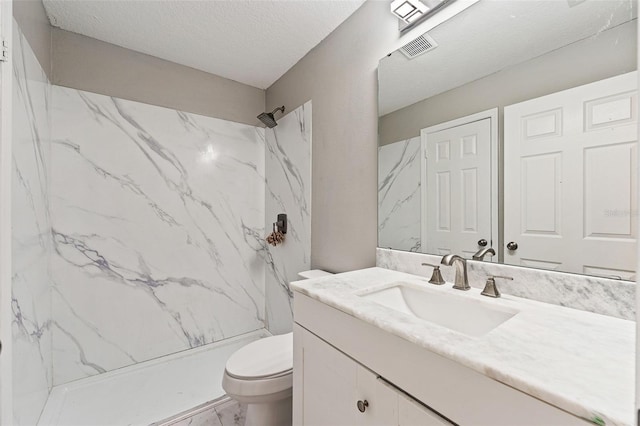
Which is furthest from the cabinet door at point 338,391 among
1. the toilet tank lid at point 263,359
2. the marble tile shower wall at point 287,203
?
the marble tile shower wall at point 287,203

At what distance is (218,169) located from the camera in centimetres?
236

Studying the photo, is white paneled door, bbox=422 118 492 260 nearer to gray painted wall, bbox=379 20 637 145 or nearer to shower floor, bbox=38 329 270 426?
gray painted wall, bbox=379 20 637 145

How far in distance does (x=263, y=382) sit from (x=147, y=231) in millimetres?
1443

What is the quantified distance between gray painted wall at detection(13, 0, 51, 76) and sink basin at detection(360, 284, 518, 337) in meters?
1.90

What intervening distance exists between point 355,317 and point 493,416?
1.24 feet

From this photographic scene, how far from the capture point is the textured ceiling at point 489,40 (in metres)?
0.85

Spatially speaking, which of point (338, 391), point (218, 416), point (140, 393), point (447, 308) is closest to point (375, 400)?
point (338, 391)

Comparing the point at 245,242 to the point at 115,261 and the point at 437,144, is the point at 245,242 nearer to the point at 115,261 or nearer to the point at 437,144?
the point at 115,261

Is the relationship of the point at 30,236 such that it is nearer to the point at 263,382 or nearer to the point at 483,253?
the point at 263,382

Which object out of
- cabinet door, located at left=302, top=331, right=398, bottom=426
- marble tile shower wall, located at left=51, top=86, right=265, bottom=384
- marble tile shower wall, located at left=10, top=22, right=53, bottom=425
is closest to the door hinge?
marble tile shower wall, located at left=10, top=22, right=53, bottom=425

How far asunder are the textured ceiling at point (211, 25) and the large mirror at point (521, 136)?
693mm

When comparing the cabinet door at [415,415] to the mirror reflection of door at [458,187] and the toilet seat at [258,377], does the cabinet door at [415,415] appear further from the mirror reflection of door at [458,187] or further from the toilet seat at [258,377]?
the toilet seat at [258,377]

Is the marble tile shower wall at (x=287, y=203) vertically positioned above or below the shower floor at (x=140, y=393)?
above

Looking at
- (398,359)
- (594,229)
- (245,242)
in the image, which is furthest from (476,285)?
(245,242)
